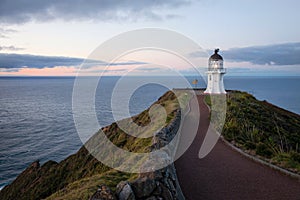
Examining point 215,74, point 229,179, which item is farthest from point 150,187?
point 215,74

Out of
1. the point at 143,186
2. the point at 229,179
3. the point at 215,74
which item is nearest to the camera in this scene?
the point at 143,186

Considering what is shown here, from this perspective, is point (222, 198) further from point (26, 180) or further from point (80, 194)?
point (26, 180)

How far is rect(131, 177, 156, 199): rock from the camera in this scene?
5691 mm

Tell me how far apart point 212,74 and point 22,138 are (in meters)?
24.6

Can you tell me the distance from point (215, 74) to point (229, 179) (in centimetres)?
2526

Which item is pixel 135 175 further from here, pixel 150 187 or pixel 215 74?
pixel 215 74

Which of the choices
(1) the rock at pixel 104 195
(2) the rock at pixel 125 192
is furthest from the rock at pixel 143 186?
(1) the rock at pixel 104 195

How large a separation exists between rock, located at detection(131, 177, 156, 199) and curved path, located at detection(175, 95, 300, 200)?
169cm

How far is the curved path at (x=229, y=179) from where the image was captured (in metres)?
7.29

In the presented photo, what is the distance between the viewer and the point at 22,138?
3369 cm

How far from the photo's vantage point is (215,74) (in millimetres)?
32344

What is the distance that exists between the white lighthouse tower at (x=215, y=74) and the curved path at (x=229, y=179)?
2225 centimetres

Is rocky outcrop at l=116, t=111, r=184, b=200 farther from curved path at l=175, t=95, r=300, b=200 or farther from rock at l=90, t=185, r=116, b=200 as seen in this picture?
curved path at l=175, t=95, r=300, b=200

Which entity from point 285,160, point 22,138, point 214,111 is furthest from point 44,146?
point 285,160
